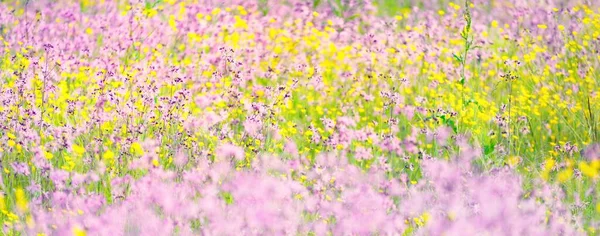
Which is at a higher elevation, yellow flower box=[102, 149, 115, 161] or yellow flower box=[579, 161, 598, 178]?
yellow flower box=[102, 149, 115, 161]

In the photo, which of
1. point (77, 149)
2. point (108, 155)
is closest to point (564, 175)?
point (108, 155)

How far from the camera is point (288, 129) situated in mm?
4844

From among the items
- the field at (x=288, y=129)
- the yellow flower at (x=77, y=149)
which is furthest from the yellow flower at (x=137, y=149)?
the yellow flower at (x=77, y=149)

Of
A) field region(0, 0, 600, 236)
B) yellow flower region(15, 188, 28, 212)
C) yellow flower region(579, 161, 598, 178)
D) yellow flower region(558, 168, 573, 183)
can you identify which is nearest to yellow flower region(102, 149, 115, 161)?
field region(0, 0, 600, 236)

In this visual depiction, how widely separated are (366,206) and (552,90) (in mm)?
3079

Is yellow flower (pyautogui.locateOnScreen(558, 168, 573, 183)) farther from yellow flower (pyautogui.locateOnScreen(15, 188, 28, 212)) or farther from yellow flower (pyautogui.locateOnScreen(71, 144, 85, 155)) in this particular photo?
yellow flower (pyautogui.locateOnScreen(15, 188, 28, 212))

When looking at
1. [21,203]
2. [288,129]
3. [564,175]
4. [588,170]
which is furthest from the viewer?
[288,129]

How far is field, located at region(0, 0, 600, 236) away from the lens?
2.77m

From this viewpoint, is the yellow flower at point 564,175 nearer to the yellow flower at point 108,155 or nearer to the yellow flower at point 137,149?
the yellow flower at point 137,149

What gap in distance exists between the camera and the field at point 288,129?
277cm

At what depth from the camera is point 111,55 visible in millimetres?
5219

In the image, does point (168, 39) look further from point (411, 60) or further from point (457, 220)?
point (457, 220)

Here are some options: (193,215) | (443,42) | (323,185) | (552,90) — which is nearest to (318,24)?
(443,42)

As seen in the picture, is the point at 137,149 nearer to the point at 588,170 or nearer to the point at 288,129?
the point at 288,129
